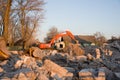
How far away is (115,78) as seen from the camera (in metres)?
12.2

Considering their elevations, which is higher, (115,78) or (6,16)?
(6,16)

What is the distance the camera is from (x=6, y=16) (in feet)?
92.1

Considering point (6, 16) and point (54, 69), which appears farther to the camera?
point (6, 16)

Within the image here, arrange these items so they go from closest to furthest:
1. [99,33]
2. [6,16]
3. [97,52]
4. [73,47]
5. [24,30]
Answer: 1. [97,52]
2. [73,47]
3. [6,16]
4. [24,30]
5. [99,33]

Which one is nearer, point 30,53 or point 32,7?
point 30,53

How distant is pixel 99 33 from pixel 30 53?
45.9m

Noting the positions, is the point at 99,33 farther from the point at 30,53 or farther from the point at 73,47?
the point at 30,53

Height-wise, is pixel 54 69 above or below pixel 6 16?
below

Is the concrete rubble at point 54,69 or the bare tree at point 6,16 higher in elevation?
the bare tree at point 6,16

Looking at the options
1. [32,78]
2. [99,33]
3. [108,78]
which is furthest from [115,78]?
[99,33]

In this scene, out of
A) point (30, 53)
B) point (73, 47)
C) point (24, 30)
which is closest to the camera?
point (30, 53)

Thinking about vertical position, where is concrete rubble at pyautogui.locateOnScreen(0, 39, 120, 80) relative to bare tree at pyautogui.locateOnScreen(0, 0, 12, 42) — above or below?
below

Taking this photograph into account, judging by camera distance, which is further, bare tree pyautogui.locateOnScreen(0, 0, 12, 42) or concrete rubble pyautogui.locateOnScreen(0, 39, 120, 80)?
bare tree pyautogui.locateOnScreen(0, 0, 12, 42)

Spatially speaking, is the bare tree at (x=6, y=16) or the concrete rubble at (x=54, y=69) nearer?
the concrete rubble at (x=54, y=69)
